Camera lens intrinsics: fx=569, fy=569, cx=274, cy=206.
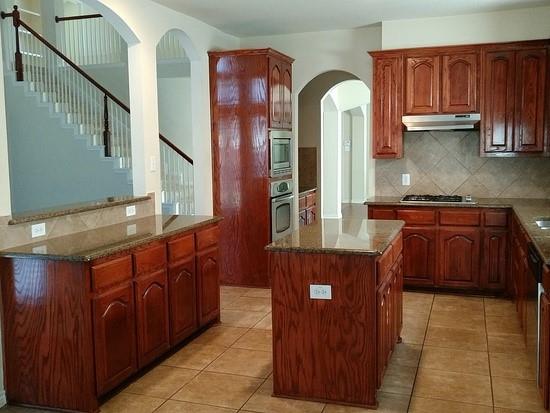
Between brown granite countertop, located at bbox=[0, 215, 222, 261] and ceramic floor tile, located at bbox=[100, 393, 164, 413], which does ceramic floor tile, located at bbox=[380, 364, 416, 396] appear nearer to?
ceramic floor tile, located at bbox=[100, 393, 164, 413]

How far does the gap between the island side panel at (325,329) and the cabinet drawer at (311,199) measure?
15.1ft

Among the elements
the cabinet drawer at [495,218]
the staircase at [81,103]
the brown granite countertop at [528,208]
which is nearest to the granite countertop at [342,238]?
the brown granite countertop at [528,208]

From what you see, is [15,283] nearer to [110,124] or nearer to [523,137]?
[110,124]

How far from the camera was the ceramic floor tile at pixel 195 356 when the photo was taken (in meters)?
3.86

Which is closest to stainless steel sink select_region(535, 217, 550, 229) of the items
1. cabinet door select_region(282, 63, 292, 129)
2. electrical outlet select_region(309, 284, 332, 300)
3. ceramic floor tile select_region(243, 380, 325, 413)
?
electrical outlet select_region(309, 284, 332, 300)

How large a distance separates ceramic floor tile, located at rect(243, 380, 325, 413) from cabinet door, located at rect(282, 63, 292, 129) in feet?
11.5

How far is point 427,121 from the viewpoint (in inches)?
222

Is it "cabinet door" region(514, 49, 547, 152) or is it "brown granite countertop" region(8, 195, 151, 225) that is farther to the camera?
"cabinet door" region(514, 49, 547, 152)

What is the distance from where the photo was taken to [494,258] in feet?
17.6

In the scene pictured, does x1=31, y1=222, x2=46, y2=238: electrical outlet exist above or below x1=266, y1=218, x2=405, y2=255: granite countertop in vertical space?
above

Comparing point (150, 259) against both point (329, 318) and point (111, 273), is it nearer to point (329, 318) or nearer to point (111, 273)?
point (111, 273)

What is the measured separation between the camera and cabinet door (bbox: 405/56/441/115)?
5.61 meters

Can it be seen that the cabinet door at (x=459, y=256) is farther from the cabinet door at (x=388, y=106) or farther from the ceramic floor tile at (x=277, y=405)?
the ceramic floor tile at (x=277, y=405)

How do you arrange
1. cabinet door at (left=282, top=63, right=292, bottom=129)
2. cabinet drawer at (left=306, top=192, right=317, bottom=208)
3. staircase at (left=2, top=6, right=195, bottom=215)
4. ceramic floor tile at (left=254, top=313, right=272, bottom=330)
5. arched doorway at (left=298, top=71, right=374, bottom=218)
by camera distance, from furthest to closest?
arched doorway at (left=298, top=71, right=374, bottom=218), cabinet drawer at (left=306, top=192, right=317, bottom=208), staircase at (left=2, top=6, right=195, bottom=215), cabinet door at (left=282, top=63, right=292, bottom=129), ceramic floor tile at (left=254, top=313, right=272, bottom=330)
